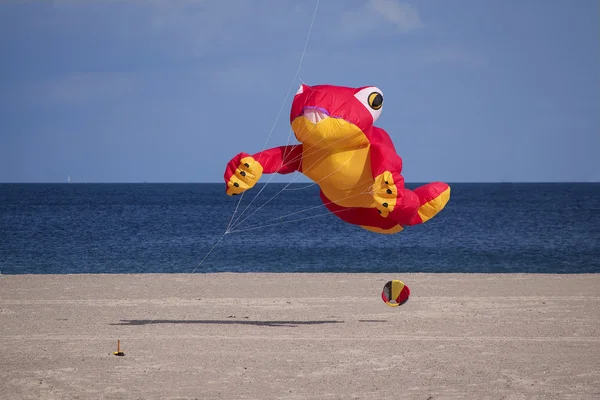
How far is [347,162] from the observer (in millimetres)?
11750

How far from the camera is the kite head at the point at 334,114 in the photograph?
11078 mm

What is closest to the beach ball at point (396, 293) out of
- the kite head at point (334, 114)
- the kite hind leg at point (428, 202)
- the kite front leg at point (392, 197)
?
the kite hind leg at point (428, 202)

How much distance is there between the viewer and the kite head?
11078mm

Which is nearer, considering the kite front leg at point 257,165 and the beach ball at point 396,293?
the kite front leg at point 257,165

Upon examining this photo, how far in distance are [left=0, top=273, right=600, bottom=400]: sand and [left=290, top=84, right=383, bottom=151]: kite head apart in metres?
3.31

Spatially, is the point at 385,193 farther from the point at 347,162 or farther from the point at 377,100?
the point at 377,100

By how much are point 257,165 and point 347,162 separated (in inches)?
51.6

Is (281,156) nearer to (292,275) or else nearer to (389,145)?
(389,145)

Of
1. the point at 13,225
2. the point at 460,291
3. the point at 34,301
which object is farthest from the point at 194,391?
the point at 13,225

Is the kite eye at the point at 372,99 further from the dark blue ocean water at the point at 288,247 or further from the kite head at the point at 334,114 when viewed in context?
the dark blue ocean water at the point at 288,247

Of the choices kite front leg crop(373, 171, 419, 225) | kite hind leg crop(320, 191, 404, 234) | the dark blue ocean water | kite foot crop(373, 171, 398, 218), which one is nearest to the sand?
kite hind leg crop(320, 191, 404, 234)

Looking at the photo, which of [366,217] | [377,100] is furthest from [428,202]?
[377,100]

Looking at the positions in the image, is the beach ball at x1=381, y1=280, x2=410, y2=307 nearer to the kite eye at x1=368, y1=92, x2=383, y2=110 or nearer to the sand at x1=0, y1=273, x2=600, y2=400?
the sand at x1=0, y1=273, x2=600, y2=400

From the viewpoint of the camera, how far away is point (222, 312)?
53.7 ft
